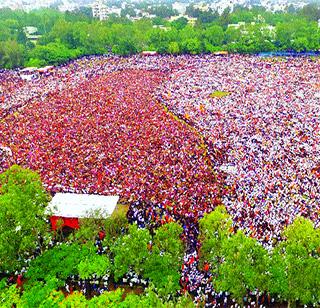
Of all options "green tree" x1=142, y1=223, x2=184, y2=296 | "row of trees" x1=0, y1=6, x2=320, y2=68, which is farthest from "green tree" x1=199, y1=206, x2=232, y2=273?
"row of trees" x1=0, y1=6, x2=320, y2=68

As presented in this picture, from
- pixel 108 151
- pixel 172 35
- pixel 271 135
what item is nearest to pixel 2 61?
pixel 172 35

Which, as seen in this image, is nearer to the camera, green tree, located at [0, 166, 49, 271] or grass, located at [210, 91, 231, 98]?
green tree, located at [0, 166, 49, 271]

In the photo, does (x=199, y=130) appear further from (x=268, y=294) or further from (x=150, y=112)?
(x=268, y=294)

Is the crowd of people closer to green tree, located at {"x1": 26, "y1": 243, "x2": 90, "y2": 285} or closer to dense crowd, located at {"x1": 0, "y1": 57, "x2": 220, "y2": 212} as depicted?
dense crowd, located at {"x1": 0, "y1": 57, "x2": 220, "y2": 212}

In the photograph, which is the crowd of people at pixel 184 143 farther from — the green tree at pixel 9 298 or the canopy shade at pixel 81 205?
the green tree at pixel 9 298

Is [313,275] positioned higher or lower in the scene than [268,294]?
higher

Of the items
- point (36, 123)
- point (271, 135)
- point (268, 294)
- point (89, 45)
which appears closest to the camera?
point (268, 294)
